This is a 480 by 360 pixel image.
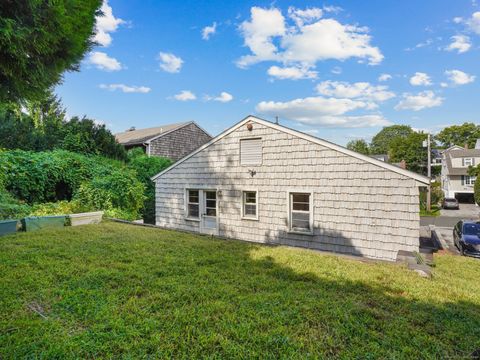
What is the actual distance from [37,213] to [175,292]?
7.70 meters

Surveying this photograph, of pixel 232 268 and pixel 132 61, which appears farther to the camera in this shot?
pixel 132 61

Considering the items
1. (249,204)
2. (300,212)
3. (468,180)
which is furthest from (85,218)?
(468,180)

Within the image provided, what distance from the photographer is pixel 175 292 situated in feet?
11.0

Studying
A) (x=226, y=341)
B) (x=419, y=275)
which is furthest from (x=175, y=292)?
(x=419, y=275)

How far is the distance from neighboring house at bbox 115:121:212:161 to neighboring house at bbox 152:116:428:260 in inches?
294

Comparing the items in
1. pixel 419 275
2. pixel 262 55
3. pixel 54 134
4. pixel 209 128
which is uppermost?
pixel 262 55

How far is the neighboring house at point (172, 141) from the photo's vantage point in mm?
18750

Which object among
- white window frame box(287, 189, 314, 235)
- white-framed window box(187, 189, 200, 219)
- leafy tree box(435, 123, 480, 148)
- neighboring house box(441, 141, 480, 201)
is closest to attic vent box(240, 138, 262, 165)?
white window frame box(287, 189, 314, 235)

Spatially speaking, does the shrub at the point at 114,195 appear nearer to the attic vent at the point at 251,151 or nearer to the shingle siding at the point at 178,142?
the attic vent at the point at 251,151

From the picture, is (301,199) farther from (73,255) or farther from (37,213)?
(37,213)

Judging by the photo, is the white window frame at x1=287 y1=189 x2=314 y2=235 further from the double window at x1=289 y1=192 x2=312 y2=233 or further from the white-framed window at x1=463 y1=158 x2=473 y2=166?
the white-framed window at x1=463 y1=158 x2=473 y2=166

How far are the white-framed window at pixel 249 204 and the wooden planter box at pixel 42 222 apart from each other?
19.4 feet

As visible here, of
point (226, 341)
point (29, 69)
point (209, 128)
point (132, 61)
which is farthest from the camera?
point (209, 128)

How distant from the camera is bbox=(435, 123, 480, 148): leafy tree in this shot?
5622cm
